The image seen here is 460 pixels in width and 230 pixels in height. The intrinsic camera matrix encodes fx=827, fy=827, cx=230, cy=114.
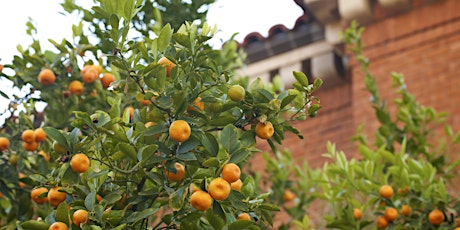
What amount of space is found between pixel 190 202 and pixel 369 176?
215 centimetres

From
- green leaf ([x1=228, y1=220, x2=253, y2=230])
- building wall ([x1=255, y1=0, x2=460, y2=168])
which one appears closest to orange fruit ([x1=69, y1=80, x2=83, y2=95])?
green leaf ([x1=228, y1=220, x2=253, y2=230])

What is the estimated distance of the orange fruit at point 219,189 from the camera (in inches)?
103

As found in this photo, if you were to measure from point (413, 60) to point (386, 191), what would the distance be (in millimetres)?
2735

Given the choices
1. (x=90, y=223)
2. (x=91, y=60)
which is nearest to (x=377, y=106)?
(x=91, y=60)

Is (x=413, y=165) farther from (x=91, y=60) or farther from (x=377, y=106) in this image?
(x=91, y=60)

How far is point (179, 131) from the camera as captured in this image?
107 inches

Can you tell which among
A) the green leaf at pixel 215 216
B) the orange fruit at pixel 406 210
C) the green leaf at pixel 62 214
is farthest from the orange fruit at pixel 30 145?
the orange fruit at pixel 406 210

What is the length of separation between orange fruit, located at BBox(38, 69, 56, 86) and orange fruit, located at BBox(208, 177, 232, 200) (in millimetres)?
1789

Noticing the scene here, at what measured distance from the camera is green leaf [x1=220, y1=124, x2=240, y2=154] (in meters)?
2.76

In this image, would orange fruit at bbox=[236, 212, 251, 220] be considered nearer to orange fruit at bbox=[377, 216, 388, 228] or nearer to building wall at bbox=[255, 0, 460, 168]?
orange fruit at bbox=[377, 216, 388, 228]

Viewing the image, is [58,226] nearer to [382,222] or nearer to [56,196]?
[56,196]

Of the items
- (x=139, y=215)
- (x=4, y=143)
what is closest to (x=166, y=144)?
(x=139, y=215)

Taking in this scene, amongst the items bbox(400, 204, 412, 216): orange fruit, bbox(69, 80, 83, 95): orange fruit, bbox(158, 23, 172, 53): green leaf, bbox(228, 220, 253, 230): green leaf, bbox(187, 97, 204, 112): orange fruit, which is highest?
bbox(158, 23, 172, 53): green leaf

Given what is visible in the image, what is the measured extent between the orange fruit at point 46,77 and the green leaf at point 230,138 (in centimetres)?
167
